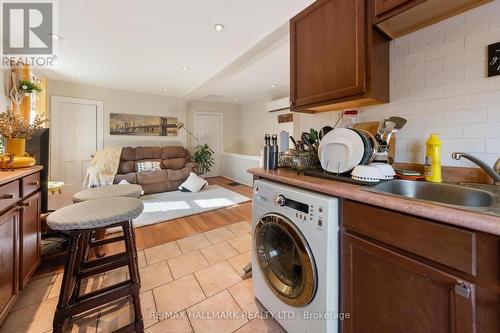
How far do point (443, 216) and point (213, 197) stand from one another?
368cm

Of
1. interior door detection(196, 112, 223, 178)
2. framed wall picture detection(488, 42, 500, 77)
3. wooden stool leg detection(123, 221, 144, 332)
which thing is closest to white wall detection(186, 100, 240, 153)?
interior door detection(196, 112, 223, 178)

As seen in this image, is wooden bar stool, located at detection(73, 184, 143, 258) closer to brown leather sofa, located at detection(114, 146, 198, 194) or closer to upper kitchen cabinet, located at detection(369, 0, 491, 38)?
upper kitchen cabinet, located at detection(369, 0, 491, 38)

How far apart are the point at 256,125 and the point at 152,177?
3.26 m

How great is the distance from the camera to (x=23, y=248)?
133 centimetres

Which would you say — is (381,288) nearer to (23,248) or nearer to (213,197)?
(23,248)

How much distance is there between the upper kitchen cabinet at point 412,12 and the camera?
0.95 meters

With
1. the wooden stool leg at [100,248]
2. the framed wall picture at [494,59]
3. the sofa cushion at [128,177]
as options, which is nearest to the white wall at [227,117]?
the sofa cushion at [128,177]

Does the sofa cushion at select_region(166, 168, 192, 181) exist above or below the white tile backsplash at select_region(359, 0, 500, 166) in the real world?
below

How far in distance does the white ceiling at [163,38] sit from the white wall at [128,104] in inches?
12.3

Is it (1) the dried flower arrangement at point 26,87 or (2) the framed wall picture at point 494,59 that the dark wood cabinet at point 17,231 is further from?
(2) the framed wall picture at point 494,59

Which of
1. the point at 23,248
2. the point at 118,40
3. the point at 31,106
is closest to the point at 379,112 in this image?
the point at 23,248

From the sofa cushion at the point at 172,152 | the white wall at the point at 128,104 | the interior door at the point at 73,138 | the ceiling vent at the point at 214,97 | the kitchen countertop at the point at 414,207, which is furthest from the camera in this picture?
the ceiling vent at the point at 214,97

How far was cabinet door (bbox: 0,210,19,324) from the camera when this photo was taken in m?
1.10

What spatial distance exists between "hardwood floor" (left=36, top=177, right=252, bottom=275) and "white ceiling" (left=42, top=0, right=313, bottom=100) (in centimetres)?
242
